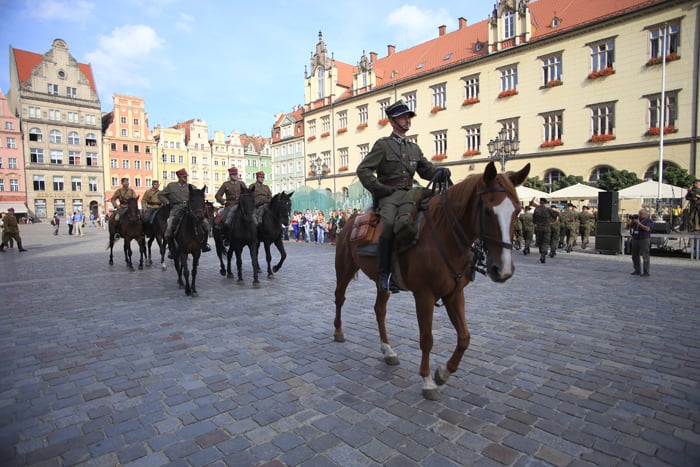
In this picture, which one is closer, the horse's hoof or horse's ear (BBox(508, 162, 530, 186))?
horse's ear (BBox(508, 162, 530, 186))

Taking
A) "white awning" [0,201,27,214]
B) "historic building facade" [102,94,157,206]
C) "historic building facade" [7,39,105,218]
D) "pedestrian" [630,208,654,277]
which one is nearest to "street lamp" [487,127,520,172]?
"pedestrian" [630,208,654,277]

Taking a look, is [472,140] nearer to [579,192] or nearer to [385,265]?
[579,192]

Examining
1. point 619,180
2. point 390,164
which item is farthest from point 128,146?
point 390,164

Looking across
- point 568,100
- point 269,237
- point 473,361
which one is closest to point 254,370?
point 473,361

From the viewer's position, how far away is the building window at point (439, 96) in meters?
37.7

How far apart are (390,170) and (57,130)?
7580 centimetres

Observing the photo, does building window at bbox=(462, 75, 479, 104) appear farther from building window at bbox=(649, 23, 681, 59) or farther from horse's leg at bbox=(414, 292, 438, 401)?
horse's leg at bbox=(414, 292, 438, 401)

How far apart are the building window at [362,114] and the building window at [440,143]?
10.6m

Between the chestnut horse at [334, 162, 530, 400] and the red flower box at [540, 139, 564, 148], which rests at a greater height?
the red flower box at [540, 139, 564, 148]

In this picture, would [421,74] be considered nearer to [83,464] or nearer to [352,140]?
[352,140]

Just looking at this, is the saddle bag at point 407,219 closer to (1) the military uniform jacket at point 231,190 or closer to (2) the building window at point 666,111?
(1) the military uniform jacket at point 231,190

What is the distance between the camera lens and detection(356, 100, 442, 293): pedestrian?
4148mm

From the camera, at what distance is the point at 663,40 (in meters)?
24.7

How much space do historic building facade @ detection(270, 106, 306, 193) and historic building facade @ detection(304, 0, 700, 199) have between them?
2149 cm
